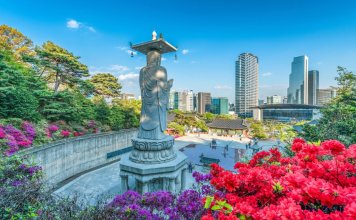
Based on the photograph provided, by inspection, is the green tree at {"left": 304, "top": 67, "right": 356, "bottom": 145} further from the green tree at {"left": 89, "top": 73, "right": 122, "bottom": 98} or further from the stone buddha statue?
the green tree at {"left": 89, "top": 73, "right": 122, "bottom": 98}

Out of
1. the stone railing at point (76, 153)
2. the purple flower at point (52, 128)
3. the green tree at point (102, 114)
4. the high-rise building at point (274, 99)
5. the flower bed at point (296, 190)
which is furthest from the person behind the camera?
the high-rise building at point (274, 99)

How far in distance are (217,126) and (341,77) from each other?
757 inches

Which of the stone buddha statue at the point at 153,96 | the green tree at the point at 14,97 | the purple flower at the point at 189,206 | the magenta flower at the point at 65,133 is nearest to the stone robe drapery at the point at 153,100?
the stone buddha statue at the point at 153,96

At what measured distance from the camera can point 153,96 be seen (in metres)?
7.81

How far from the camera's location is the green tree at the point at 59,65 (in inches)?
551

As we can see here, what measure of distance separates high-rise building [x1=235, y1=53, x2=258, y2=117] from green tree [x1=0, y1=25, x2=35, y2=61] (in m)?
70.4

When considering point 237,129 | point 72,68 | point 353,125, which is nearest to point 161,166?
point 353,125

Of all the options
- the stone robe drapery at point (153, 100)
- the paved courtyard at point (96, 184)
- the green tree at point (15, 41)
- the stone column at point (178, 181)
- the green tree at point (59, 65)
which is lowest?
the paved courtyard at point (96, 184)

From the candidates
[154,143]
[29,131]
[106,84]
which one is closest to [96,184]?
[29,131]

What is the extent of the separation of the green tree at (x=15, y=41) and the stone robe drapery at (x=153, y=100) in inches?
558

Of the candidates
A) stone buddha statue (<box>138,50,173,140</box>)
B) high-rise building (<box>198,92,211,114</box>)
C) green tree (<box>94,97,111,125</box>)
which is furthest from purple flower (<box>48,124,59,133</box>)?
high-rise building (<box>198,92,211,114</box>)

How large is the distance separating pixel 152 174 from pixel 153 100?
3.09 metres

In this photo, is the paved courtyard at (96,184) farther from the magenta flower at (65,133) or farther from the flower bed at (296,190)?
the flower bed at (296,190)

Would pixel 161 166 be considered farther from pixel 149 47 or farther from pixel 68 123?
pixel 68 123
